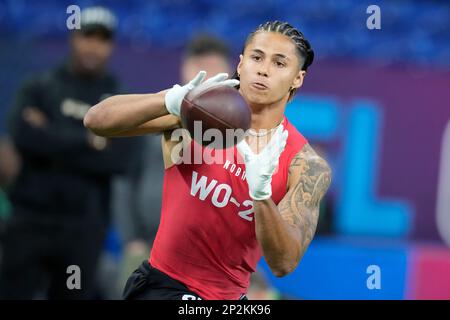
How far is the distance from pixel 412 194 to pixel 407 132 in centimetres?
69

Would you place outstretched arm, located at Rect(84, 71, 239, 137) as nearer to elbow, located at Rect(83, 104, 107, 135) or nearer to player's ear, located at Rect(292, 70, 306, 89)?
elbow, located at Rect(83, 104, 107, 135)

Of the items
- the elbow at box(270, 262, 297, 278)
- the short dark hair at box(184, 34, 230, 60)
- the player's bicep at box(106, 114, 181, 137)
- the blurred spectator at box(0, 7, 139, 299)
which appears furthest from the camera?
the short dark hair at box(184, 34, 230, 60)

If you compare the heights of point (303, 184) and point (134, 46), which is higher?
point (134, 46)

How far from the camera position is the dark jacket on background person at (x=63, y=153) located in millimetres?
7121

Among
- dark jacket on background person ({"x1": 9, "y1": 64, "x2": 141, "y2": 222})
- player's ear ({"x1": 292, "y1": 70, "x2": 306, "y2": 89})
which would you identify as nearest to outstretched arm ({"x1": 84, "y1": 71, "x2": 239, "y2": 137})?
player's ear ({"x1": 292, "y1": 70, "x2": 306, "y2": 89})

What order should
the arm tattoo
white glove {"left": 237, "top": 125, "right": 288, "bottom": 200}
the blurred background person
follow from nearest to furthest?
white glove {"left": 237, "top": 125, "right": 288, "bottom": 200}
the arm tattoo
the blurred background person

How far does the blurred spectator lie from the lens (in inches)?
279

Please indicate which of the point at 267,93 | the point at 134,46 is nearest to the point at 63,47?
the point at 134,46

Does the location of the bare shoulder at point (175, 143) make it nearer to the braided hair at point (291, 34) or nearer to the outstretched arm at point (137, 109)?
the outstretched arm at point (137, 109)

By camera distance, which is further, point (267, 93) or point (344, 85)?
point (344, 85)

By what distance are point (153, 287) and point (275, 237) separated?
936 millimetres

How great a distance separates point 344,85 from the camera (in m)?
10.3

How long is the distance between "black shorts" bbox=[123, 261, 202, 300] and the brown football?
0.90 m
